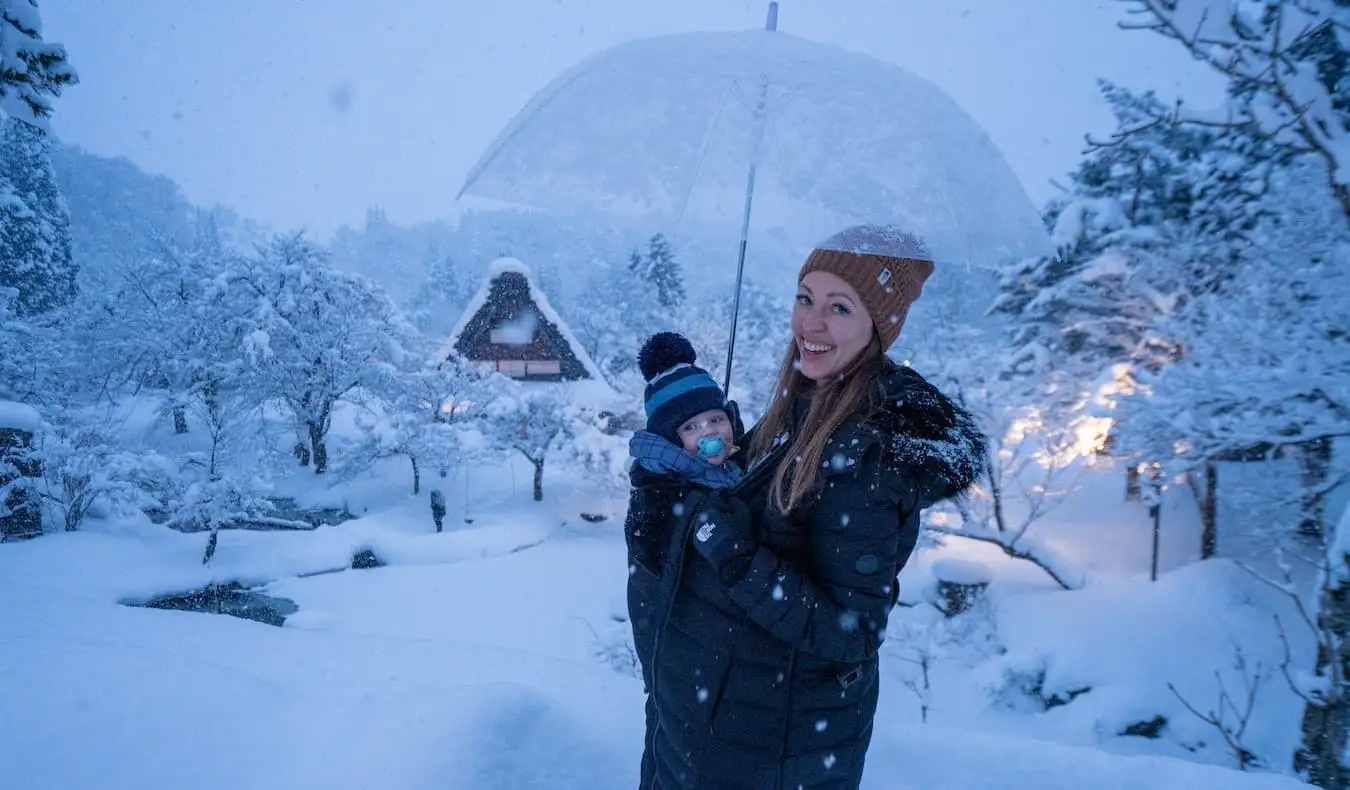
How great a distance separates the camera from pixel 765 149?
78.7 inches

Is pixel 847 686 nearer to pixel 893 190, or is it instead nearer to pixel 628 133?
pixel 893 190

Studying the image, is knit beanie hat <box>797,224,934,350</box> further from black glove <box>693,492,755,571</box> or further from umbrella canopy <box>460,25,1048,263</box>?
black glove <box>693,492,755,571</box>

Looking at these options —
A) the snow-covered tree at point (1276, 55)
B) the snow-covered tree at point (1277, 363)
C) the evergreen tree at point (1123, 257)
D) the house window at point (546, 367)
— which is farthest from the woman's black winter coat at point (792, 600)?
the house window at point (546, 367)

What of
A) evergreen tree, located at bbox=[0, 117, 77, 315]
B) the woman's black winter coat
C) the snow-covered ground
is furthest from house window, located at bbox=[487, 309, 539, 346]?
the woman's black winter coat

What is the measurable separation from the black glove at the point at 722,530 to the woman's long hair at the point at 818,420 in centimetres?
10

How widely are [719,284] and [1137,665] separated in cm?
2603

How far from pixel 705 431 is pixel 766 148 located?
3.10 feet

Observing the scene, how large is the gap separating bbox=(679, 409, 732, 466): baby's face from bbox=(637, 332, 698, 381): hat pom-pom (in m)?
0.21

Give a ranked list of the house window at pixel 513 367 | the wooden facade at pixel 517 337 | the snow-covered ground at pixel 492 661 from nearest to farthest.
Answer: the snow-covered ground at pixel 492 661 < the wooden facade at pixel 517 337 < the house window at pixel 513 367

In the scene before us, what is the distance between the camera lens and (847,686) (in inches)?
62.9

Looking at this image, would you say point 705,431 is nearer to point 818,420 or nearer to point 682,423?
point 682,423

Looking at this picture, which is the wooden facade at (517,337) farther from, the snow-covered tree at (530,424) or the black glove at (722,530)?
the black glove at (722,530)

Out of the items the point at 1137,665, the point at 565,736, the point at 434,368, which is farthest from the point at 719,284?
the point at 565,736

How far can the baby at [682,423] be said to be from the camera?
1812 millimetres
